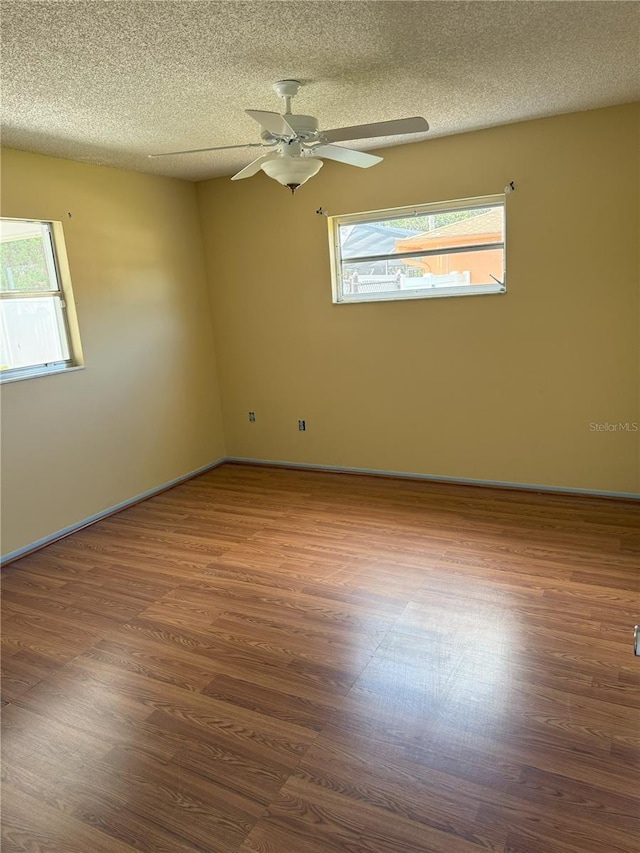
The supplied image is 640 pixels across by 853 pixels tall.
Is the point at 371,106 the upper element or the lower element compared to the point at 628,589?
upper

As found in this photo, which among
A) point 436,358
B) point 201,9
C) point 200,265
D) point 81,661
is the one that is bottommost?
point 81,661

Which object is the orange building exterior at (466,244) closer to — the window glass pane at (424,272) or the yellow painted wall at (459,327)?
the window glass pane at (424,272)

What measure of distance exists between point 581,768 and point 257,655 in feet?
4.37

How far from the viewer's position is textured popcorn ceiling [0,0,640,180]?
2023 millimetres

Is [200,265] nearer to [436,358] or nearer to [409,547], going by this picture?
[436,358]

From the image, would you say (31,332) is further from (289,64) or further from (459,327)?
(459,327)

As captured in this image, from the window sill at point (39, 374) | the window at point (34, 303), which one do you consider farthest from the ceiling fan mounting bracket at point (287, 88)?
the window sill at point (39, 374)

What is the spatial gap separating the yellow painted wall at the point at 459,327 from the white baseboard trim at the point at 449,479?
0.16 feet

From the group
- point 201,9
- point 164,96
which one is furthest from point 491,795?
point 164,96

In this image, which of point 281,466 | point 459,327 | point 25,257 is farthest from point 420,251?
point 25,257

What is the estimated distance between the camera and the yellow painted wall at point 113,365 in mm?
3660

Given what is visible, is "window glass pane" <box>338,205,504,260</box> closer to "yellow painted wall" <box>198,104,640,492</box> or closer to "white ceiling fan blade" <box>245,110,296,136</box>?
"yellow painted wall" <box>198,104,640,492</box>

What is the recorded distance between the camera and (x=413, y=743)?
1962 millimetres

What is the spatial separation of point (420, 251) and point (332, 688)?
3.23m
